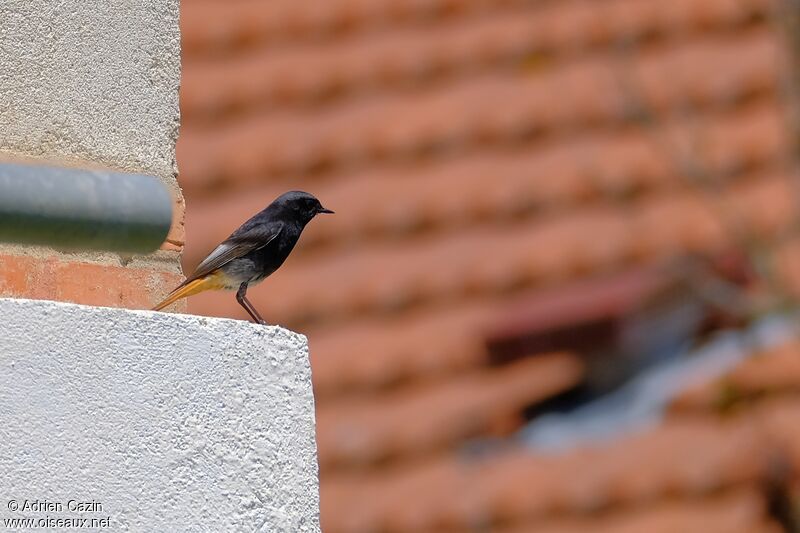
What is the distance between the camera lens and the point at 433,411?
6.09 m

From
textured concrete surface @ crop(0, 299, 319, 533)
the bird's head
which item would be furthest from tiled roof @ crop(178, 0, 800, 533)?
textured concrete surface @ crop(0, 299, 319, 533)

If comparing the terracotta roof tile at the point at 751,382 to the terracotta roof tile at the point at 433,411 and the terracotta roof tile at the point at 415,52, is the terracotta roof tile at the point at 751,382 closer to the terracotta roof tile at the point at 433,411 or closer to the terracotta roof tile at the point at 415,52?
the terracotta roof tile at the point at 433,411

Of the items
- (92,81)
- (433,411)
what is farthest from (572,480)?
(92,81)

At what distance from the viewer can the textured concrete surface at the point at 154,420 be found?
2.18 meters

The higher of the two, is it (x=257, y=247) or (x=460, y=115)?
(x=460, y=115)

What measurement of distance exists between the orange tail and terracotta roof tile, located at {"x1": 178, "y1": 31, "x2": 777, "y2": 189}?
10.7 ft

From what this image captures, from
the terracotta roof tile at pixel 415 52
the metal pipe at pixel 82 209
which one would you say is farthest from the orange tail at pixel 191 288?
the terracotta roof tile at pixel 415 52

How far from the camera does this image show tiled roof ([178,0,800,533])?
5.83 meters

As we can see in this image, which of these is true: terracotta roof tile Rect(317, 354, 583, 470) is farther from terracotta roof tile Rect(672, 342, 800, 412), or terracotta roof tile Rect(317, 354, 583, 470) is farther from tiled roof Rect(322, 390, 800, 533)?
terracotta roof tile Rect(672, 342, 800, 412)

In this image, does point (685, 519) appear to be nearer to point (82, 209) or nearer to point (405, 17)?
point (405, 17)

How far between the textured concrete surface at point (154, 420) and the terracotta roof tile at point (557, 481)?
11.0 feet

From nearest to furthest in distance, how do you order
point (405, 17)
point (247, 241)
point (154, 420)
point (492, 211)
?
point (154, 420)
point (247, 241)
point (492, 211)
point (405, 17)

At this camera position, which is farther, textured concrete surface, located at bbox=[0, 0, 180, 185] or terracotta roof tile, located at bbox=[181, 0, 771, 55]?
terracotta roof tile, located at bbox=[181, 0, 771, 55]

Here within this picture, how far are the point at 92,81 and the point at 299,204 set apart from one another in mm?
1906
